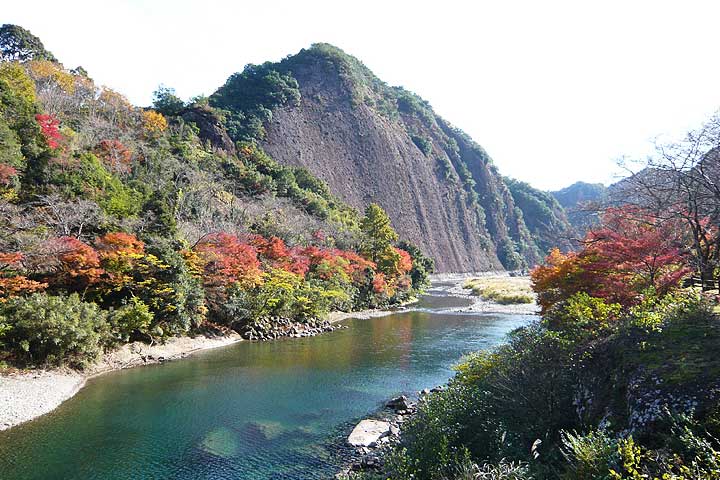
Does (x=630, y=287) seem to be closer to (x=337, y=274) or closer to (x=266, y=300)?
(x=266, y=300)

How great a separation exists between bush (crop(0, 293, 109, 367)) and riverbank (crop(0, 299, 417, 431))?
0.60m

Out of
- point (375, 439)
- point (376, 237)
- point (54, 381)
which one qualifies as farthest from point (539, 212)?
point (54, 381)

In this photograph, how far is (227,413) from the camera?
13906 mm

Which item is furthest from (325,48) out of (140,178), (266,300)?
(266,300)

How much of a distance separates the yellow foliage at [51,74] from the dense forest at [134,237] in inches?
6.1

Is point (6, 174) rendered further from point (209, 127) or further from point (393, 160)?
point (393, 160)

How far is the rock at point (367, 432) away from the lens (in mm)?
11883

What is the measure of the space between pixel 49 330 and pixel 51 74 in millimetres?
30509

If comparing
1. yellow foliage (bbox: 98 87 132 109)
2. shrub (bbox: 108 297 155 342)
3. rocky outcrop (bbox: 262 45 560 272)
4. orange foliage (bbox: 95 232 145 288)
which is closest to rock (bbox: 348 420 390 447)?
shrub (bbox: 108 297 155 342)

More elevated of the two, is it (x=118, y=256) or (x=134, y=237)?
(x=134, y=237)

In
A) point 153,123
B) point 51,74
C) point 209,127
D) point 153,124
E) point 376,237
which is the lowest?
point 376,237

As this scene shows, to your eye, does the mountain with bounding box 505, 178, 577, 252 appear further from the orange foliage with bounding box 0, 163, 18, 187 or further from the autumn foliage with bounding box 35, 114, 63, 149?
the orange foliage with bounding box 0, 163, 18, 187

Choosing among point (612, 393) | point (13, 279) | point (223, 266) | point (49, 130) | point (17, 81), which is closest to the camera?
point (612, 393)

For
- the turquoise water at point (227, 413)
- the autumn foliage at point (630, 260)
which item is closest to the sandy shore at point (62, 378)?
the turquoise water at point (227, 413)
